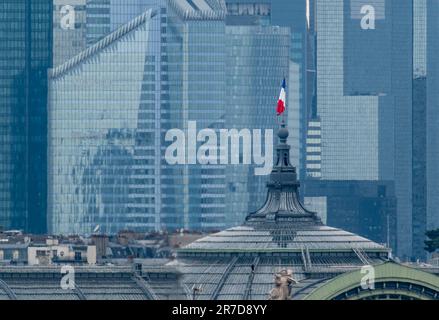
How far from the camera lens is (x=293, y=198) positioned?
179250mm

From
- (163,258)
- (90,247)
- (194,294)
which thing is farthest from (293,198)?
(194,294)

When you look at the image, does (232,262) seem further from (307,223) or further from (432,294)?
(432,294)

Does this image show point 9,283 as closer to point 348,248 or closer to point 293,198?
point 348,248

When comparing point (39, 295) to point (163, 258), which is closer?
point (39, 295)

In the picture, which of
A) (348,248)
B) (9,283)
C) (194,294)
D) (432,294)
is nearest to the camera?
(194,294)

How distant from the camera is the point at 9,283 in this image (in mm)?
126375

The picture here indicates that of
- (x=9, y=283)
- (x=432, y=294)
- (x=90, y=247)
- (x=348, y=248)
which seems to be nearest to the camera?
(x=432, y=294)

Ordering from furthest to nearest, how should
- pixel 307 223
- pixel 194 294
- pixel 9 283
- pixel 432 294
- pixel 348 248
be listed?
pixel 307 223 < pixel 348 248 < pixel 9 283 < pixel 432 294 < pixel 194 294
